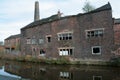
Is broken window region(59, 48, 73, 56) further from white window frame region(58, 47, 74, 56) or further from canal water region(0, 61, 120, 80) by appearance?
canal water region(0, 61, 120, 80)

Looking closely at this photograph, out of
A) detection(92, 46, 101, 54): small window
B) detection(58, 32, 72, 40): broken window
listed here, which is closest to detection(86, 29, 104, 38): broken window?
detection(92, 46, 101, 54): small window

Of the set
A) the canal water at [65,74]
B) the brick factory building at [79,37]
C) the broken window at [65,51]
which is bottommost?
the canal water at [65,74]

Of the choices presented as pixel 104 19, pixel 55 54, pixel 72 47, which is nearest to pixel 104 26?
pixel 104 19

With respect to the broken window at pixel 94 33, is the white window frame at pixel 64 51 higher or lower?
lower

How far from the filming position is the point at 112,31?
2573 centimetres

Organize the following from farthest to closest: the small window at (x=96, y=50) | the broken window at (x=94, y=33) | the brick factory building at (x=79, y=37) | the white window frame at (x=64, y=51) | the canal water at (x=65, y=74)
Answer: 1. the white window frame at (x=64, y=51)
2. the broken window at (x=94, y=33)
3. the small window at (x=96, y=50)
4. the brick factory building at (x=79, y=37)
5. the canal water at (x=65, y=74)

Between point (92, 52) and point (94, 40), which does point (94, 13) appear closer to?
point (94, 40)

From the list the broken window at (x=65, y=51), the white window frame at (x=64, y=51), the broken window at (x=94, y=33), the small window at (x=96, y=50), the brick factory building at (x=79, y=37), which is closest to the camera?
the brick factory building at (x=79, y=37)

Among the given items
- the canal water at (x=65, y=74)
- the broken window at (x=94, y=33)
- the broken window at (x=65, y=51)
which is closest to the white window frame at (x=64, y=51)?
the broken window at (x=65, y=51)

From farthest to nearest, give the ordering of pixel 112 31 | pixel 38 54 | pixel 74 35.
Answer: pixel 38 54, pixel 74 35, pixel 112 31

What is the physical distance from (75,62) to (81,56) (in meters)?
1.35

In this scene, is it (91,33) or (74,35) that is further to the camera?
(74,35)

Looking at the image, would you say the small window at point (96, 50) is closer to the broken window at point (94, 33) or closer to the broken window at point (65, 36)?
the broken window at point (94, 33)

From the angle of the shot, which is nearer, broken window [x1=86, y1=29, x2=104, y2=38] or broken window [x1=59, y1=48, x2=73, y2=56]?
broken window [x1=86, y1=29, x2=104, y2=38]
